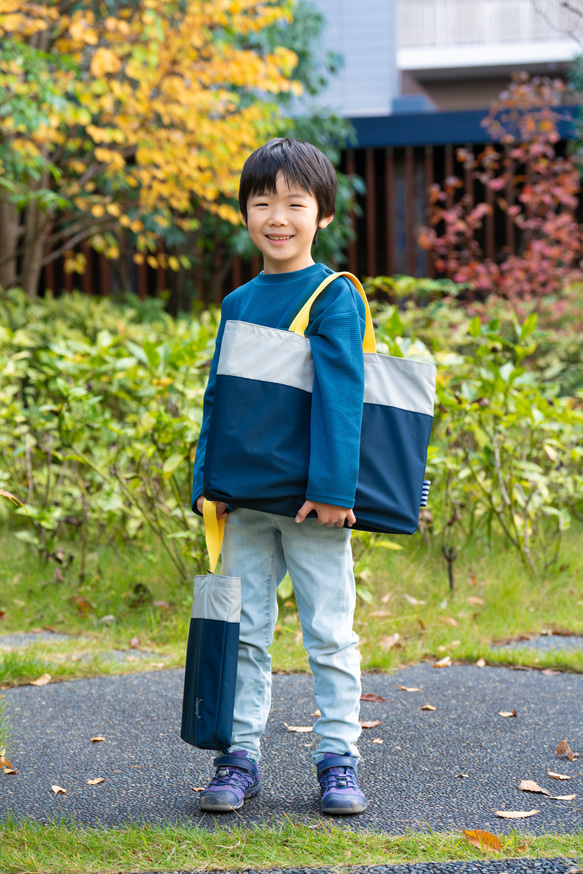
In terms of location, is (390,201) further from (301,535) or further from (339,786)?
(339,786)

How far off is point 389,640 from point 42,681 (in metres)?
1.37

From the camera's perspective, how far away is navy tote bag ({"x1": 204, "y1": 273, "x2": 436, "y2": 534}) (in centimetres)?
200

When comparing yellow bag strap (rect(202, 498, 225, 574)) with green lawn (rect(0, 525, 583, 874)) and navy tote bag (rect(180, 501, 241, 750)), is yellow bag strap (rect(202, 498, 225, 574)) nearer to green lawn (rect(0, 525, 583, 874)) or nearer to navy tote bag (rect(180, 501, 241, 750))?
navy tote bag (rect(180, 501, 241, 750))

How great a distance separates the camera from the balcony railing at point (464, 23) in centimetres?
1938

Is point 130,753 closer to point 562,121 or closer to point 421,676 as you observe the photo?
point 421,676

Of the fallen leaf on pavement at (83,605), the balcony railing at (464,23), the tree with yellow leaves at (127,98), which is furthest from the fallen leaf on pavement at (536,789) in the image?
the balcony railing at (464,23)

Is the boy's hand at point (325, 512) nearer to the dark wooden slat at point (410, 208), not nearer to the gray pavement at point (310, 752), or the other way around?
the gray pavement at point (310, 752)

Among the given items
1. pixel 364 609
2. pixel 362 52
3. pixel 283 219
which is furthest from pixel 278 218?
pixel 362 52

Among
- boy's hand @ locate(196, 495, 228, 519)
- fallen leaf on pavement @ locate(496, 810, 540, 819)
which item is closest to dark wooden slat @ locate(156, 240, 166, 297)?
boy's hand @ locate(196, 495, 228, 519)

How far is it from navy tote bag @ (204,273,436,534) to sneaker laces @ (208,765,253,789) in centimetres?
68

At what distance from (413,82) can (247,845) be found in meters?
21.0

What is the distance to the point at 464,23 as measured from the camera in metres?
19.5

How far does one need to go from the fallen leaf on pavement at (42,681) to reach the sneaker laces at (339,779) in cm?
139

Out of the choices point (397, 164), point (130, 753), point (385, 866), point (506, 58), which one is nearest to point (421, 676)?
point (130, 753)
